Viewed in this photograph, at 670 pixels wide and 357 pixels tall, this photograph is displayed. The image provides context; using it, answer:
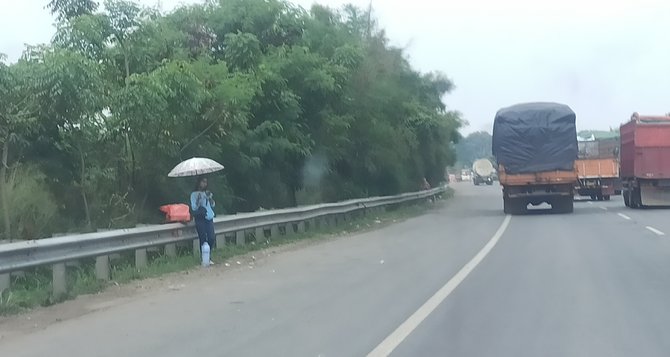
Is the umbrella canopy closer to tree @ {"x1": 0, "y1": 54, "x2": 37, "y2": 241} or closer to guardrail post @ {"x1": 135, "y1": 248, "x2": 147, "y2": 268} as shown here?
guardrail post @ {"x1": 135, "y1": 248, "x2": 147, "y2": 268}

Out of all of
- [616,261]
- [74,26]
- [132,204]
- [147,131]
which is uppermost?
[74,26]

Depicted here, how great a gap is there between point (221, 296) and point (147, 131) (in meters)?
7.22

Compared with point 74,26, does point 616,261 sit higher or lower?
lower

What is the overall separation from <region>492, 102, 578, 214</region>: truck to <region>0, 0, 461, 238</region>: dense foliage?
4754 millimetres

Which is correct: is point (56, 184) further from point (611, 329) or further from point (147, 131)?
point (611, 329)

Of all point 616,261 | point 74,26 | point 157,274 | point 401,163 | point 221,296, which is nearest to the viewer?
point 221,296

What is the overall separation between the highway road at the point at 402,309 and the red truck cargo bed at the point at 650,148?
15.2 metres

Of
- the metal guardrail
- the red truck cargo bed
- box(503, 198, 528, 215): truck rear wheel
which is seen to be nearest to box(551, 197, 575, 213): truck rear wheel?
box(503, 198, 528, 215): truck rear wheel

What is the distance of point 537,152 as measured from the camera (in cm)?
3241

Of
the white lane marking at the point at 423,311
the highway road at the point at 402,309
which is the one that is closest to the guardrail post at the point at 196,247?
the highway road at the point at 402,309

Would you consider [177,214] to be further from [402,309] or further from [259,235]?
[402,309]

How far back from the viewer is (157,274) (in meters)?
15.1

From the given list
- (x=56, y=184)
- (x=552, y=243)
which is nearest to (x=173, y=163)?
(x=56, y=184)

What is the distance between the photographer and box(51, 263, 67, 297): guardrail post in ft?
40.9
